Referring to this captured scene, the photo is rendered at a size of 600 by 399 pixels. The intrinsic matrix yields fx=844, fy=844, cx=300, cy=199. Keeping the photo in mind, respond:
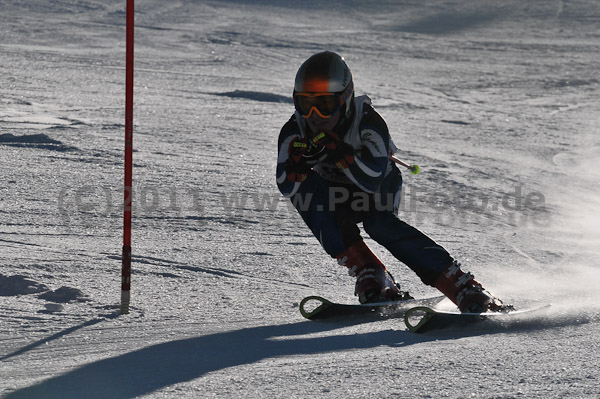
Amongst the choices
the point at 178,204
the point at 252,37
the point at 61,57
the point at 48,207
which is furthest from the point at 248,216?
the point at 252,37

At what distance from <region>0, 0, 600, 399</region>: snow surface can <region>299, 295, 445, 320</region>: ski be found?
105 millimetres

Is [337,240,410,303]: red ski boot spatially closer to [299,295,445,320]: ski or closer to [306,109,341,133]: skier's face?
[299,295,445,320]: ski

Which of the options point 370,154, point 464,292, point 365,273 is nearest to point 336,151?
point 370,154

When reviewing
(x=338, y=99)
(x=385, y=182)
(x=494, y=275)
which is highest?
(x=338, y=99)

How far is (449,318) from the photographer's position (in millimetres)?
3604

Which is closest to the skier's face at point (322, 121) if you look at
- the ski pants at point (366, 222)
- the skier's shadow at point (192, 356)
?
the ski pants at point (366, 222)

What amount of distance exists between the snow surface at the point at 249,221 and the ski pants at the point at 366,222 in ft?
1.09

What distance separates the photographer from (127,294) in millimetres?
3646

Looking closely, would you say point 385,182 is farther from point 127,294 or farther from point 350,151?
point 127,294

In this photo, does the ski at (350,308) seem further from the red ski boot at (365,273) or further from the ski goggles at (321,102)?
the ski goggles at (321,102)

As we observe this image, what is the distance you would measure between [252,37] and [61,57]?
175 inches

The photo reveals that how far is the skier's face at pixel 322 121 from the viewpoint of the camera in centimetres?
396

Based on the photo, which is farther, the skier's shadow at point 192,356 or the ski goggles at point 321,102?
the ski goggles at point 321,102

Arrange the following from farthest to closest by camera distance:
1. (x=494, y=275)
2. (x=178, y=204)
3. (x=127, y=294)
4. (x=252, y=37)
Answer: (x=252, y=37) < (x=178, y=204) < (x=494, y=275) < (x=127, y=294)
